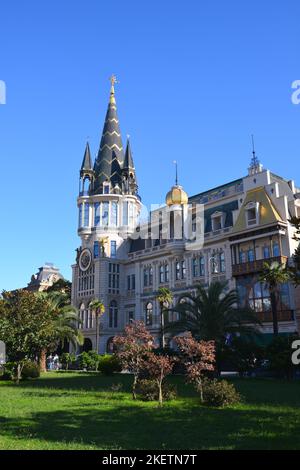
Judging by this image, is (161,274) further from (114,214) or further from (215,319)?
(215,319)

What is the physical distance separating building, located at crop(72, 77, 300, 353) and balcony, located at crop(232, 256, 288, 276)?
94 mm

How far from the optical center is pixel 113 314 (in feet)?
201

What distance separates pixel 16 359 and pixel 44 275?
67.5 m

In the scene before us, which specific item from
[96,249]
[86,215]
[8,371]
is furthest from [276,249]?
[86,215]

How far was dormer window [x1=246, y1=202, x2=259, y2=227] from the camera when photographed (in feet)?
149

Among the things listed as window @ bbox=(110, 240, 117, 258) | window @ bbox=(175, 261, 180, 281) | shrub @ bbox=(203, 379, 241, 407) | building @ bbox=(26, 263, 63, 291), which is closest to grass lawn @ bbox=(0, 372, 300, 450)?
shrub @ bbox=(203, 379, 241, 407)

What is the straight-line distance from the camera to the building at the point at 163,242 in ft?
144

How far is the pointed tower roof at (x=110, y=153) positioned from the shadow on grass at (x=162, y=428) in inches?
2105

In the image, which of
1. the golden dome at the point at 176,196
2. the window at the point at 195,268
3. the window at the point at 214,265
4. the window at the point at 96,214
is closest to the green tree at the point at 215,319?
the window at the point at 214,265

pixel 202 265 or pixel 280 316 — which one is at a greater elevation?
pixel 202 265

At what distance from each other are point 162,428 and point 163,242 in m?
45.5

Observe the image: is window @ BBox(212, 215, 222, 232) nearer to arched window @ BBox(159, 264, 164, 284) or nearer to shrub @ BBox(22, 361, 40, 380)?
arched window @ BBox(159, 264, 164, 284)

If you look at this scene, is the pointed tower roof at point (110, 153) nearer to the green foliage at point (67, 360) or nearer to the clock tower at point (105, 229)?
the clock tower at point (105, 229)

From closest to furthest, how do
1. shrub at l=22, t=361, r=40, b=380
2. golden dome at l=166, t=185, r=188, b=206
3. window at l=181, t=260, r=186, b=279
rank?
shrub at l=22, t=361, r=40, b=380 < window at l=181, t=260, r=186, b=279 < golden dome at l=166, t=185, r=188, b=206
